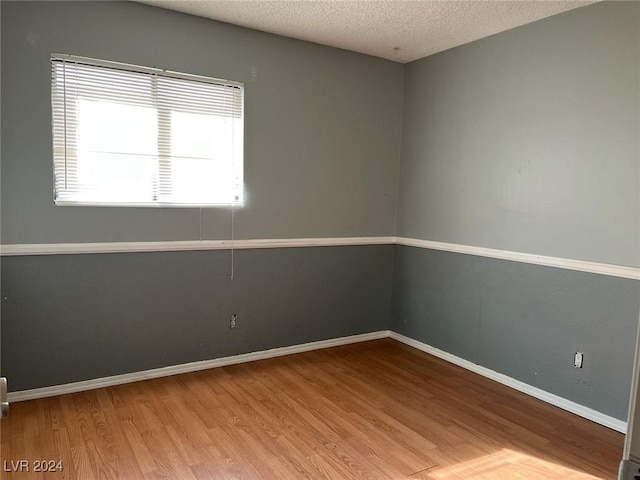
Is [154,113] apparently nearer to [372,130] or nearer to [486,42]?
[372,130]

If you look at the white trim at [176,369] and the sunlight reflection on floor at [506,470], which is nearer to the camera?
the sunlight reflection on floor at [506,470]

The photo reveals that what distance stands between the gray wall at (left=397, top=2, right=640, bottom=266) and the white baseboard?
93 cm

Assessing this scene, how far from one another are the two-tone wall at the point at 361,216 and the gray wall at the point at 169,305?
1 cm

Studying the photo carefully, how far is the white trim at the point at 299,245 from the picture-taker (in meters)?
2.73

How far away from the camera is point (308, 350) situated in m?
3.87

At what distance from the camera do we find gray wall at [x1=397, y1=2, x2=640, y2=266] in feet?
8.73

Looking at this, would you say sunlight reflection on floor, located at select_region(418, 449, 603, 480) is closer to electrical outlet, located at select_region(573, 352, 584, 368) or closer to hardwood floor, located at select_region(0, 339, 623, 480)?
hardwood floor, located at select_region(0, 339, 623, 480)

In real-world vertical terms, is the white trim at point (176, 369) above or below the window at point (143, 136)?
below

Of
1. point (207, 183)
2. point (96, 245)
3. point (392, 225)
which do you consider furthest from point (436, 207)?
point (96, 245)

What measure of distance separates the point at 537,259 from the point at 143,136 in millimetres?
2754

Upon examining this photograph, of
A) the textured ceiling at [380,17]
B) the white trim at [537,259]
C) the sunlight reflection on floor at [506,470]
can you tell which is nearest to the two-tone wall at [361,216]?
the white trim at [537,259]

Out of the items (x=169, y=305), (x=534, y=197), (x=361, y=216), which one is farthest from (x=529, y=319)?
(x=169, y=305)

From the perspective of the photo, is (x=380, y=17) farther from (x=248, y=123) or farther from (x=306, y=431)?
(x=306, y=431)

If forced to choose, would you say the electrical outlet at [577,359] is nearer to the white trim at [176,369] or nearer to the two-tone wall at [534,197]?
the two-tone wall at [534,197]
